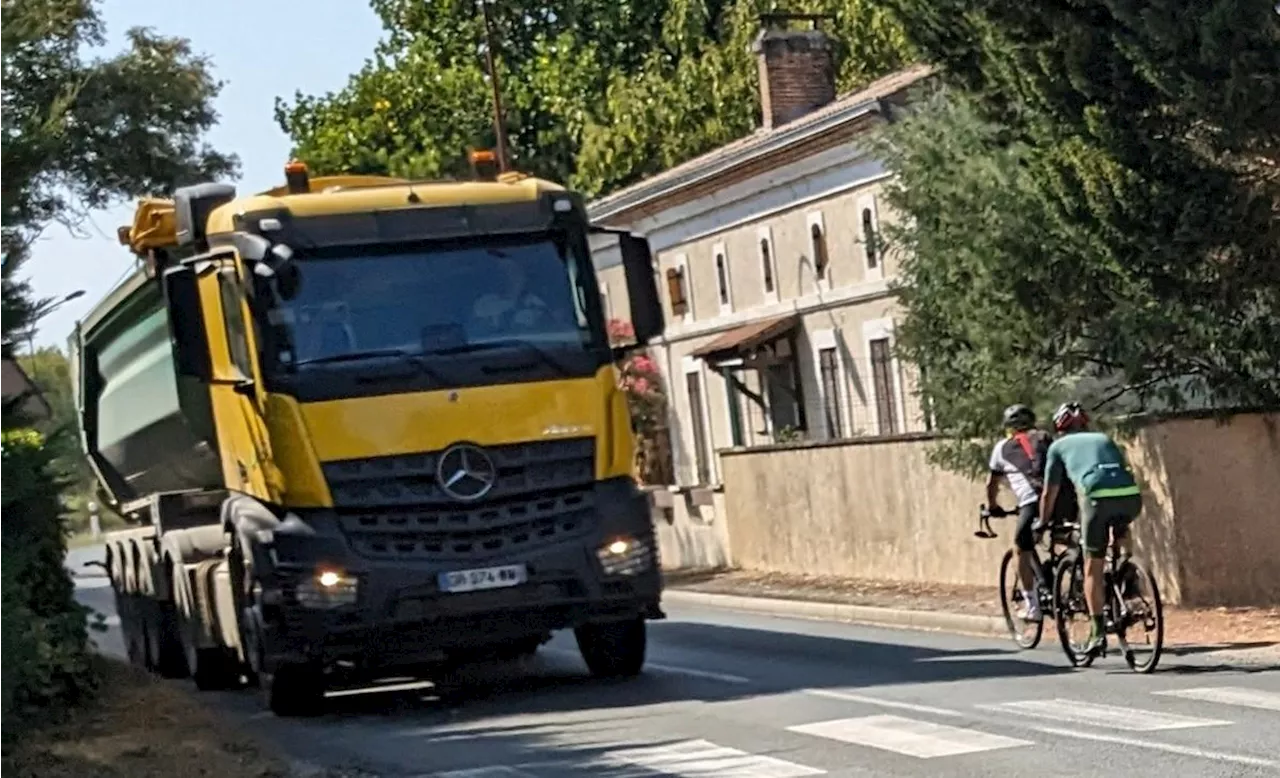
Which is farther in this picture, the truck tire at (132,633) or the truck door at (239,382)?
the truck tire at (132,633)

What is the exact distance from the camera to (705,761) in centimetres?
1275

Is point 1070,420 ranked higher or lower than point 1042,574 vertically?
higher

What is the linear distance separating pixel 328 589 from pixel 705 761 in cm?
379

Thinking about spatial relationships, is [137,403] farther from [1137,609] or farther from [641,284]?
[1137,609]

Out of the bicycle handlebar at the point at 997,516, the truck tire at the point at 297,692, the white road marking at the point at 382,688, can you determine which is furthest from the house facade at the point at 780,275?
the truck tire at the point at 297,692

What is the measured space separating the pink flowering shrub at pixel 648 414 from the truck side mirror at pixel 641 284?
22.7m

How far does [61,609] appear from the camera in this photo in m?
18.9

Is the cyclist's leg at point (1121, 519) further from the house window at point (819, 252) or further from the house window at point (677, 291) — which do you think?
the house window at point (677, 291)

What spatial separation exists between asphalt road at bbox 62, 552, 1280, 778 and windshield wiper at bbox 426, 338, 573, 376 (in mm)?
2263

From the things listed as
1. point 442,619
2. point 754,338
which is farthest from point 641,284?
point 754,338

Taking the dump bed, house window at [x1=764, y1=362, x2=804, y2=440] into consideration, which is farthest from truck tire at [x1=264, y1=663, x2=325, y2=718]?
house window at [x1=764, y1=362, x2=804, y2=440]

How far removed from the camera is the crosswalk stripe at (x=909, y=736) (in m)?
12.5

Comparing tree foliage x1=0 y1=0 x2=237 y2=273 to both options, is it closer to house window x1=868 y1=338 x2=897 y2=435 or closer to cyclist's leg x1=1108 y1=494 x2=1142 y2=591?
house window x1=868 y1=338 x2=897 y2=435

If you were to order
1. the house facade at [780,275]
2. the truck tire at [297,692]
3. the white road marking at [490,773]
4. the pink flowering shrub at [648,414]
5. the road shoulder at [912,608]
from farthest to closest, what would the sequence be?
the pink flowering shrub at [648,414]
the house facade at [780,275]
the road shoulder at [912,608]
the truck tire at [297,692]
the white road marking at [490,773]
